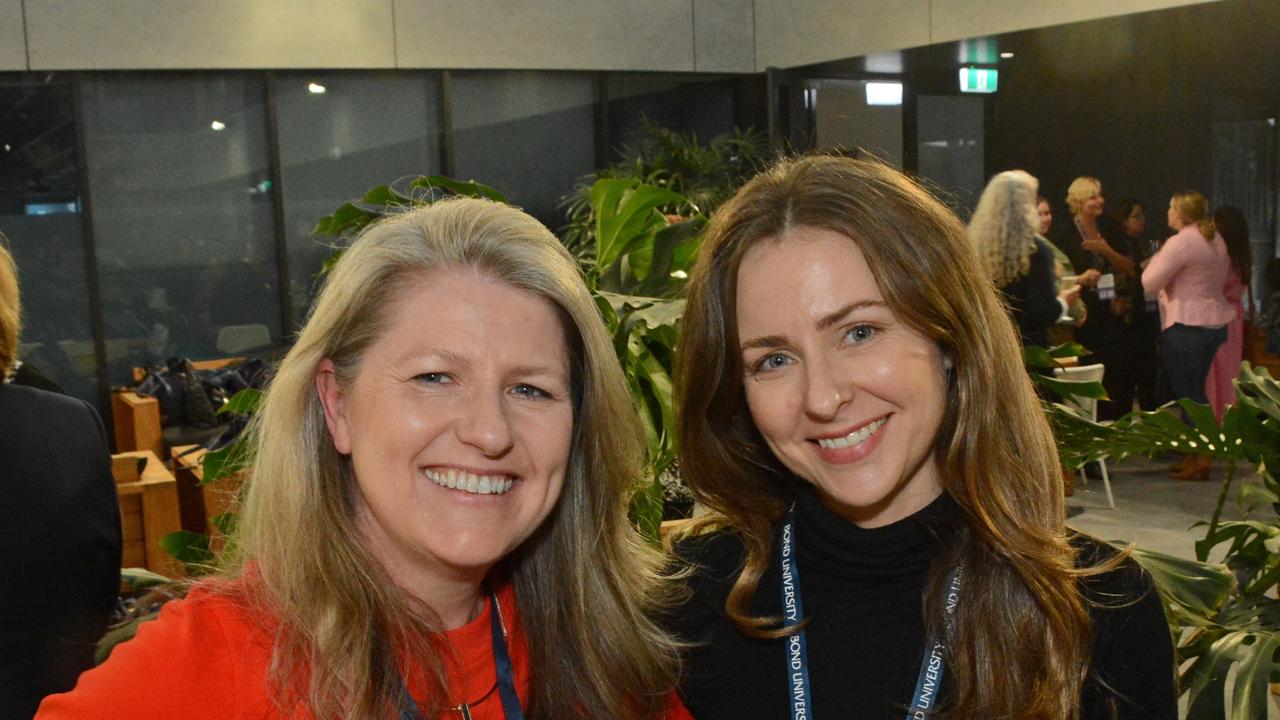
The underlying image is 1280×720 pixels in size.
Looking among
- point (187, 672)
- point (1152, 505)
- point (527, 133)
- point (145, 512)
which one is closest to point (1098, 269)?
point (1152, 505)

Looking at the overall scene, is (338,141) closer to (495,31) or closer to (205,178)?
(205,178)

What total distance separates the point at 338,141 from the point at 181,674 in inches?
281

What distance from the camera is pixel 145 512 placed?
184 inches

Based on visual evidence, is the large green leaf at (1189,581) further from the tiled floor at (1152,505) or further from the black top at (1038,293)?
the black top at (1038,293)

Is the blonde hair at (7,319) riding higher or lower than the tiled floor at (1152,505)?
higher

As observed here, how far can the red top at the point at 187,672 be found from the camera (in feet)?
3.83

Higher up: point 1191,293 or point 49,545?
point 1191,293

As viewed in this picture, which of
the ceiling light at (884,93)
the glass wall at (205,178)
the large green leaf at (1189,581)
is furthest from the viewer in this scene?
the ceiling light at (884,93)

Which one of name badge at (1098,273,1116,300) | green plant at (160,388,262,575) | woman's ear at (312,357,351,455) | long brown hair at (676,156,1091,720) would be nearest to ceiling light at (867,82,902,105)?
name badge at (1098,273,1116,300)

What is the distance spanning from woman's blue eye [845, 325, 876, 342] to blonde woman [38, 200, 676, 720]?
1.06 feet

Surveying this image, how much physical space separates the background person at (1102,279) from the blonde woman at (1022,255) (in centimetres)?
14

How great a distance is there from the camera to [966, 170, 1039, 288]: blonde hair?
19.7ft

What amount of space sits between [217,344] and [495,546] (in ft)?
22.5

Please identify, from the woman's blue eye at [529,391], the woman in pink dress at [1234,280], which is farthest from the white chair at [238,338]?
the woman's blue eye at [529,391]
